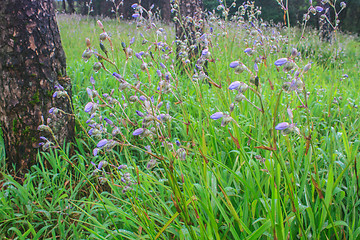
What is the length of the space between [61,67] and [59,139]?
0.63 m

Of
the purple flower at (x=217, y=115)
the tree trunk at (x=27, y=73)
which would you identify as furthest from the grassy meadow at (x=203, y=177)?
the tree trunk at (x=27, y=73)

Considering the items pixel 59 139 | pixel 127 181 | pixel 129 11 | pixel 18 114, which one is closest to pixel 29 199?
pixel 59 139

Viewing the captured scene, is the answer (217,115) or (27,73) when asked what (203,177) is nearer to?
(217,115)

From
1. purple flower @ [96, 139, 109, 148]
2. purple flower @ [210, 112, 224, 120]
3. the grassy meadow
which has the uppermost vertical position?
purple flower @ [210, 112, 224, 120]

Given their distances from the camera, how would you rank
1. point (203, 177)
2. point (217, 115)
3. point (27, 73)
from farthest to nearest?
1. point (27, 73)
2. point (203, 177)
3. point (217, 115)

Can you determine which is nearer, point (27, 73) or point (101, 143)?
point (101, 143)

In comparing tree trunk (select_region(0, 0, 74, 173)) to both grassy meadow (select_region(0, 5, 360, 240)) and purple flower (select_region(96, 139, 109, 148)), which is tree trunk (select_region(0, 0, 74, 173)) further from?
purple flower (select_region(96, 139, 109, 148))

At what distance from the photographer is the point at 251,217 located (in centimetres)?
118

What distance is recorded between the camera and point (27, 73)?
1949 mm

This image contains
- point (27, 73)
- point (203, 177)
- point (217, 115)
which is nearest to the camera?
point (217, 115)

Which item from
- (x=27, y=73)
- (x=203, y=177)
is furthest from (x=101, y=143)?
(x=27, y=73)

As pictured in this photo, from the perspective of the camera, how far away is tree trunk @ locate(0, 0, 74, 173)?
6.23 feet

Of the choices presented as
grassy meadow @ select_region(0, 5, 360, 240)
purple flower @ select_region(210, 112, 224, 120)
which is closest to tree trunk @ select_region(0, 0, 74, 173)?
grassy meadow @ select_region(0, 5, 360, 240)

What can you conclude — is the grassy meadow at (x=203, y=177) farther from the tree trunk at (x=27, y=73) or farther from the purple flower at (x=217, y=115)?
the tree trunk at (x=27, y=73)
